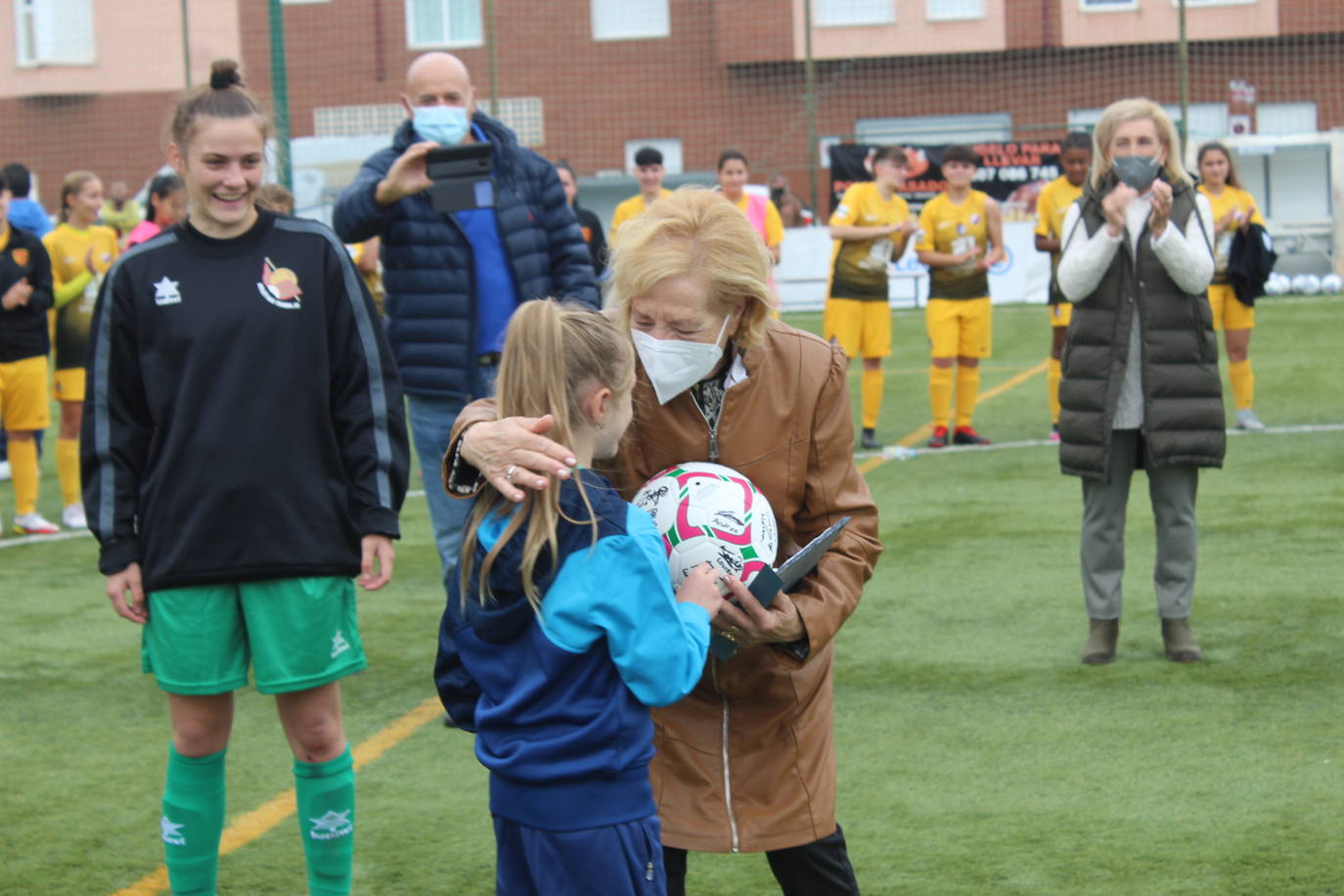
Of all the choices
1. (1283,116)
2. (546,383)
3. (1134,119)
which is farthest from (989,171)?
(546,383)

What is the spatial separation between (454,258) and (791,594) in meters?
2.93

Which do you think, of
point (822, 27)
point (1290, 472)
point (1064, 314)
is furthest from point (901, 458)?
point (822, 27)

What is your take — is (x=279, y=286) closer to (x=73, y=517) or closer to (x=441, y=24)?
(x=73, y=517)

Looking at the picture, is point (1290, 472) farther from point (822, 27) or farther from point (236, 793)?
point (822, 27)

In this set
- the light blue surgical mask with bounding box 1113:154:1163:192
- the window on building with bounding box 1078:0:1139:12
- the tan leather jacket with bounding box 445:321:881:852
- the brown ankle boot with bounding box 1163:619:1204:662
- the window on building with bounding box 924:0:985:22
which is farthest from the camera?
the window on building with bounding box 924:0:985:22

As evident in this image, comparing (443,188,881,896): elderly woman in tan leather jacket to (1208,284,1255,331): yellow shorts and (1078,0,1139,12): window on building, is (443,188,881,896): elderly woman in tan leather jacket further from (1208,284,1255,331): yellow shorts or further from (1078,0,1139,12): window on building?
(1078,0,1139,12): window on building

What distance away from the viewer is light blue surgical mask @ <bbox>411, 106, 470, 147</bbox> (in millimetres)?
5840

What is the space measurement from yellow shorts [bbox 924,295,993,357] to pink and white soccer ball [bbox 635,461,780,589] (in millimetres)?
8859

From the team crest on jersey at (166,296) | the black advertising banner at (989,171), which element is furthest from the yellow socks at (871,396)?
the black advertising banner at (989,171)

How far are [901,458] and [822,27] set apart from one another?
21.2 metres

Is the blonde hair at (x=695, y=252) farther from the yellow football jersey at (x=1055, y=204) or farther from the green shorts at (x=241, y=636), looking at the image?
the yellow football jersey at (x=1055, y=204)

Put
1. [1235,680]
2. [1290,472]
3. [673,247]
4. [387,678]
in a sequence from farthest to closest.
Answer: [1290,472] < [387,678] < [1235,680] < [673,247]

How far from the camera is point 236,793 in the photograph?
5.23 metres

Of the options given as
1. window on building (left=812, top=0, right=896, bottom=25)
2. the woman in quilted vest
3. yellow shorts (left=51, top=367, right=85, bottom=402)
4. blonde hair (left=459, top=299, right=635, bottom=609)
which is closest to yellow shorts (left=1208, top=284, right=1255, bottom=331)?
the woman in quilted vest
